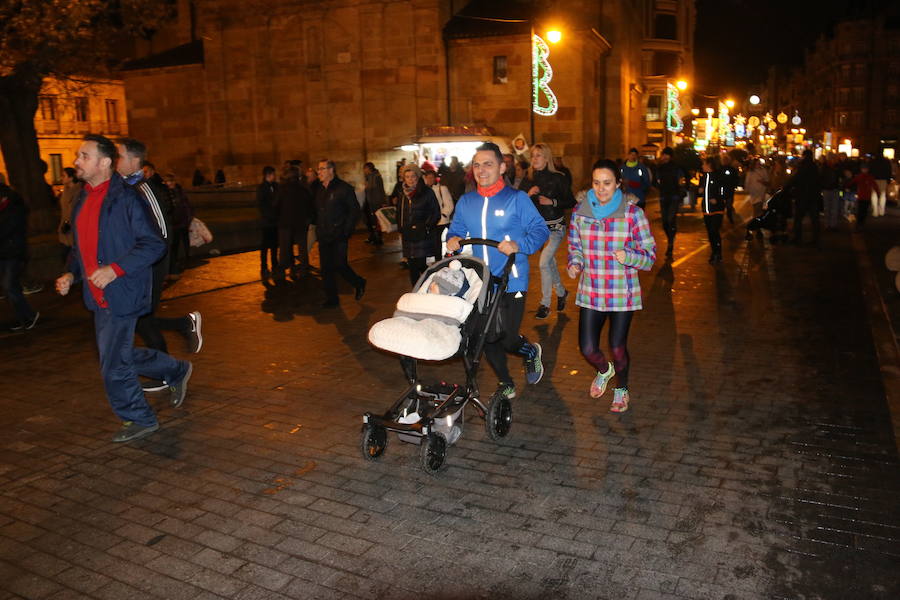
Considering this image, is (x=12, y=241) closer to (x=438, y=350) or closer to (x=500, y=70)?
(x=438, y=350)

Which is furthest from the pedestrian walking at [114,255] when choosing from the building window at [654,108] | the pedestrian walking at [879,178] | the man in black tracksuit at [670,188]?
the building window at [654,108]

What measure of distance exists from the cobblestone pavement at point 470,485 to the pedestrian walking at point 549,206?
4.73 feet

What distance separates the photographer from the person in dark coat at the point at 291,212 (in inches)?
515

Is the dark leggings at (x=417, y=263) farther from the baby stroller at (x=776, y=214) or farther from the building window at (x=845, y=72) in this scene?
the building window at (x=845, y=72)

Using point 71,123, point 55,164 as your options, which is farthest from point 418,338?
point 71,123

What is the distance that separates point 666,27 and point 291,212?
47177mm

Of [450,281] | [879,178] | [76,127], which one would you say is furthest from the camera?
[76,127]

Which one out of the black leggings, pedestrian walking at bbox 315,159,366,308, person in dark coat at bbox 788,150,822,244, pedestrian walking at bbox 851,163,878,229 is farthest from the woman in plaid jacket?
pedestrian walking at bbox 851,163,878,229

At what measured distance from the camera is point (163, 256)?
580cm

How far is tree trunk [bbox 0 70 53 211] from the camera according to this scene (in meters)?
17.4

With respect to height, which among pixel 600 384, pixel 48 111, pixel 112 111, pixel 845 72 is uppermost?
pixel 845 72

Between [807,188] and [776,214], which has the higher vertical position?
[807,188]

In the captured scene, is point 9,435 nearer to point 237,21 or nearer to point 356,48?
point 356,48

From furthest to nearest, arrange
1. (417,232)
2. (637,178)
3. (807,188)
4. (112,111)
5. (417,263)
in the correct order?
(112,111) → (807,188) → (637,178) → (417,263) → (417,232)
